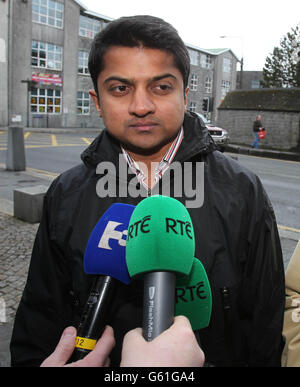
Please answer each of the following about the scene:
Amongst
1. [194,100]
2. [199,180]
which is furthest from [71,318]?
[194,100]

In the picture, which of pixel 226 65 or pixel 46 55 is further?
pixel 226 65

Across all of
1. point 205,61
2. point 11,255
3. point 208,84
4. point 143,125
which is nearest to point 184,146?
point 143,125

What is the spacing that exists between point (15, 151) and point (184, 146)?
28.0 feet

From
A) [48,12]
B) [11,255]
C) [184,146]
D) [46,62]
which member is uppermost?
[48,12]

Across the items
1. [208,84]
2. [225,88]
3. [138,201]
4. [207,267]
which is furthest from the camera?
[225,88]

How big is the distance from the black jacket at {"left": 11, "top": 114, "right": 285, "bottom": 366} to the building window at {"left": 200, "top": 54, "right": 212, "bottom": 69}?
51.5 m

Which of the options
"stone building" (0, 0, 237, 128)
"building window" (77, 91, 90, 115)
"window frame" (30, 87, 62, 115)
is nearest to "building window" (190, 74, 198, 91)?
"stone building" (0, 0, 237, 128)

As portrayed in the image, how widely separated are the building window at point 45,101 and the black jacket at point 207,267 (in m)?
30.5

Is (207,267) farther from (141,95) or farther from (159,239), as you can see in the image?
(141,95)

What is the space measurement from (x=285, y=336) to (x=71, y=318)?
89cm

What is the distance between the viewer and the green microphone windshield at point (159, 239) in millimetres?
952

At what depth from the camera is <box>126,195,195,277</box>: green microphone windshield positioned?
95 centimetres

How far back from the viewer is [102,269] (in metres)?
1.19
